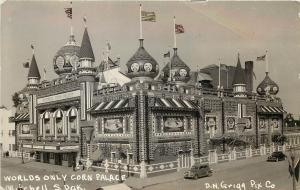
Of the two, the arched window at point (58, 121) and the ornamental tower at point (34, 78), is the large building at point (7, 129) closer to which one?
the ornamental tower at point (34, 78)

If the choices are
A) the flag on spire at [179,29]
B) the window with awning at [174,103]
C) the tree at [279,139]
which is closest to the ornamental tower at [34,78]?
the window with awning at [174,103]

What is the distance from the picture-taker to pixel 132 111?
707 inches

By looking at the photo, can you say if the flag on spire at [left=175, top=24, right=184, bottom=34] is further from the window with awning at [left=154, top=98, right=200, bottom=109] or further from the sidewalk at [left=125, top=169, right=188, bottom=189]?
the sidewalk at [left=125, top=169, right=188, bottom=189]

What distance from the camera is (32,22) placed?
53.7 ft

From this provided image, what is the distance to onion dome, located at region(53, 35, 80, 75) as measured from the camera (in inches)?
918

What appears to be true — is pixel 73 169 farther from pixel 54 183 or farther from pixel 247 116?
pixel 247 116

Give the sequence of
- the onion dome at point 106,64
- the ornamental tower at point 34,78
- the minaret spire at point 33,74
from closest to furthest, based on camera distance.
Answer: the minaret spire at point 33,74 → the ornamental tower at point 34,78 → the onion dome at point 106,64

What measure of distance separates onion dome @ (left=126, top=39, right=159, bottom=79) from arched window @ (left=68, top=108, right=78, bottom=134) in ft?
14.1

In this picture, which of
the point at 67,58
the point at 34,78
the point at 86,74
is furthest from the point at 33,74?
the point at 86,74

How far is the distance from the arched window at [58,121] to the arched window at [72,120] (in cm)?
86

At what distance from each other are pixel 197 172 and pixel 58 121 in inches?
378

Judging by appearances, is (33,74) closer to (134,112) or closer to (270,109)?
(134,112)

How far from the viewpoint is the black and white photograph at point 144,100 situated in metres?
16.0

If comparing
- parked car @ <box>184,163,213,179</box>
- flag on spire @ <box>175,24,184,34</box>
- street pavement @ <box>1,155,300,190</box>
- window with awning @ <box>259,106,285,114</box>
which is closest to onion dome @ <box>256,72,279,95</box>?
window with awning @ <box>259,106,285,114</box>
